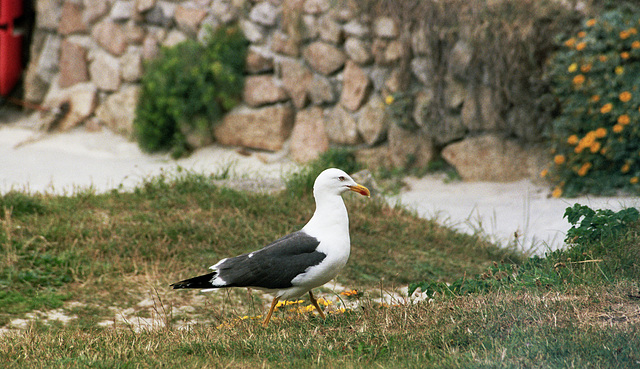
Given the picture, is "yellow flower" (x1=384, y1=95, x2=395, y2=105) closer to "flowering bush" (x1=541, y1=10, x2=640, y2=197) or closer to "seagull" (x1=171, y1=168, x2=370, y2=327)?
"flowering bush" (x1=541, y1=10, x2=640, y2=197)

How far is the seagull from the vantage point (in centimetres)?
325

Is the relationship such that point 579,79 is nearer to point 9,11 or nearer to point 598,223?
point 598,223

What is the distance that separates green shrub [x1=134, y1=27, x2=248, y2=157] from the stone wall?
19 centimetres

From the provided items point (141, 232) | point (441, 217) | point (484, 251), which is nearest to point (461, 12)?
point (441, 217)

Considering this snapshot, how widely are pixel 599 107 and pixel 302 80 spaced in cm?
341

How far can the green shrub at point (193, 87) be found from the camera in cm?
852

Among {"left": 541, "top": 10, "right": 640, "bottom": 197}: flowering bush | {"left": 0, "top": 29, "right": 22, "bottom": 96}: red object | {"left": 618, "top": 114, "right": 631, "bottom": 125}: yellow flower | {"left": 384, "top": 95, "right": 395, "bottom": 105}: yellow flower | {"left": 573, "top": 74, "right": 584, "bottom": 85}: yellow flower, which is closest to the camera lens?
{"left": 618, "top": 114, "right": 631, "bottom": 125}: yellow flower

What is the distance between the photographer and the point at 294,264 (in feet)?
10.7

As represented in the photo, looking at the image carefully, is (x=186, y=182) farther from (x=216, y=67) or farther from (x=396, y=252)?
(x=216, y=67)

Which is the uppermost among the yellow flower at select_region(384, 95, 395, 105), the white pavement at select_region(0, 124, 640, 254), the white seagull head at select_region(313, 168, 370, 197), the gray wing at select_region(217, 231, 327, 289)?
the yellow flower at select_region(384, 95, 395, 105)

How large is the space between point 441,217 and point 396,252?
3.87 feet

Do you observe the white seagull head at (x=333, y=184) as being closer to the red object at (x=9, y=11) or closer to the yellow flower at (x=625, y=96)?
the yellow flower at (x=625, y=96)

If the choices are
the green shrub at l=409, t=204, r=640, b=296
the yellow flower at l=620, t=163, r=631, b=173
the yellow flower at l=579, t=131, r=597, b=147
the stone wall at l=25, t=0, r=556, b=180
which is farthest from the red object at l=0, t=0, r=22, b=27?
the green shrub at l=409, t=204, r=640, b=296

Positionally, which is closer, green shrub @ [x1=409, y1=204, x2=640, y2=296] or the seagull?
the seagull
